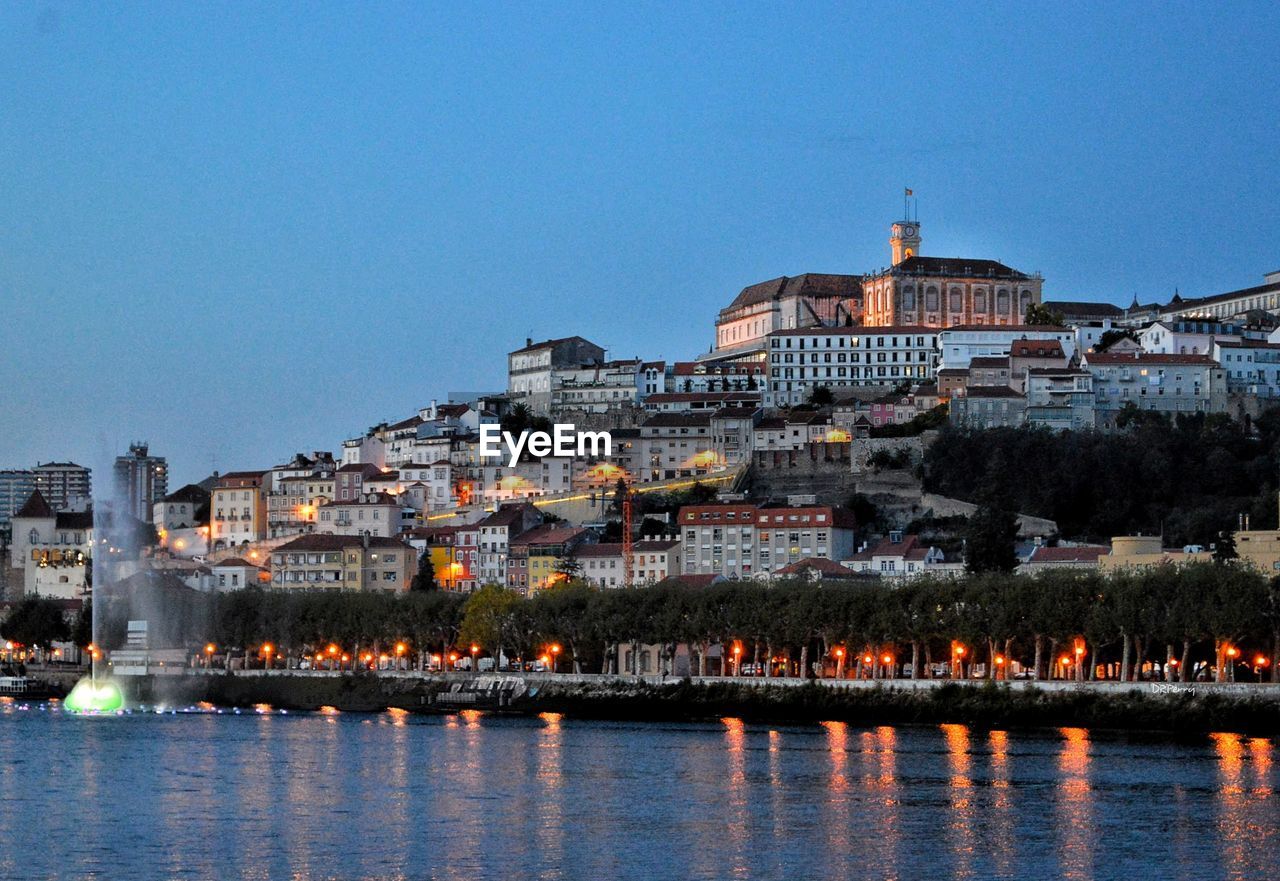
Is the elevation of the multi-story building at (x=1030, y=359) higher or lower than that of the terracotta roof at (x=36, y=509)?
higher

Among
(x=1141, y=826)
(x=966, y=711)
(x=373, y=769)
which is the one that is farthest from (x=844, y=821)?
(x=966, y=711)

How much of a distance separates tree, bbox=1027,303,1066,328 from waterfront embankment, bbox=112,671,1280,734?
49.8 meters

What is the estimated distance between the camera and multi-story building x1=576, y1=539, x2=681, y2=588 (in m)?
90.3

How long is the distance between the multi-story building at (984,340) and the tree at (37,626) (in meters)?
42.7

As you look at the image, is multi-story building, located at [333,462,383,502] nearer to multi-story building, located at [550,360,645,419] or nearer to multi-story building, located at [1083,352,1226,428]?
multi-story building, located at [550,360,645,419]

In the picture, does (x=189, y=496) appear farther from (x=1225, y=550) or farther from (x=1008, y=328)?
(x=1225, y=550)

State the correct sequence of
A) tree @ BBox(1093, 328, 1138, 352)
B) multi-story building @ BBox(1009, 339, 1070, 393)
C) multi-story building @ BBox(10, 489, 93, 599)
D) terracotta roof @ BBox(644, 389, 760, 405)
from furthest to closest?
terracotta roof @ BBox(644, 389, 760, 405), tree @ BBox(1093, 328, 1138, 352), multi-story building @ BBox(10, 489, 93, 599), multi-story building @ BBox(1009, 339, 1070, 393)

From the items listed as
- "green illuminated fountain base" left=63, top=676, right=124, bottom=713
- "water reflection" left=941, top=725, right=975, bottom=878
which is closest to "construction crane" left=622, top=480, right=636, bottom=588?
"green illuminated fountain base" left=63, top=676, right=124, bottom=713

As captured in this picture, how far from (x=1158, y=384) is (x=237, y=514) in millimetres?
44535

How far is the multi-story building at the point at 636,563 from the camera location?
296 feet

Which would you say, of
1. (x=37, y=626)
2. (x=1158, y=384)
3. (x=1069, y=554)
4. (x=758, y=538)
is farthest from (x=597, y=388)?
(x=1069, y=554)

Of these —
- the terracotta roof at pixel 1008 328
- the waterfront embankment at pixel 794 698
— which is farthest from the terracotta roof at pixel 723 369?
the waterfront embankment at pixel 794 698

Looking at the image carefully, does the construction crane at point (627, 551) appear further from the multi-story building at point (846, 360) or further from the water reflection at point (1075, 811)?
the water reflection at point (1075, 811)

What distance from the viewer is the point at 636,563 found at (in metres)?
91.2
